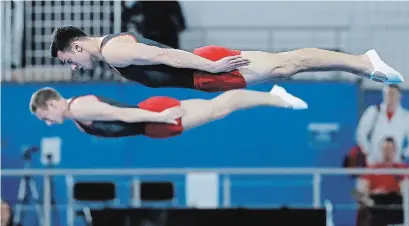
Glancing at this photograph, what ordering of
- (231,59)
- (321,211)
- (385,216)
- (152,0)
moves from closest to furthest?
1. (231,59)
2. (321,211)
3. (385,216)
4. (152,0)

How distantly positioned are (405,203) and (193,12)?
1.73 m

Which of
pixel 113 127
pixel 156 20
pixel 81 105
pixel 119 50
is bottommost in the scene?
pixel 113 127

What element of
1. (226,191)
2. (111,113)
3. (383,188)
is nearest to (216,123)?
(226,191)

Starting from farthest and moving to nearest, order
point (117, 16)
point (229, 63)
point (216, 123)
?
point (216, 123), point (117, 16), point (229, 63)

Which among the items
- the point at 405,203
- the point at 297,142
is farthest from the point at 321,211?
the point at 297,142

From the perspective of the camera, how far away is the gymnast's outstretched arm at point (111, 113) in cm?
554

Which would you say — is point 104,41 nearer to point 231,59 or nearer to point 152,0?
point 231,59

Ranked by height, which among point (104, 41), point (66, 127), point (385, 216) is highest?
point (104, 41)

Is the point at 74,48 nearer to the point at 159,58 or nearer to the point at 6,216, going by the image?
the point at 159,58

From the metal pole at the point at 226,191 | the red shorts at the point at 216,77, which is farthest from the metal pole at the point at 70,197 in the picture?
the red shorts at the point at 216,77

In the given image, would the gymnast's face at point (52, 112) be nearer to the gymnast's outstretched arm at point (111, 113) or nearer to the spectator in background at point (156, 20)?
the gymnast's outstretched arm at point (111, 113)

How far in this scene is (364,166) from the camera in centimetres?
582

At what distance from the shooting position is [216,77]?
4602 mm

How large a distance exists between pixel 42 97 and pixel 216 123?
3.40ft
